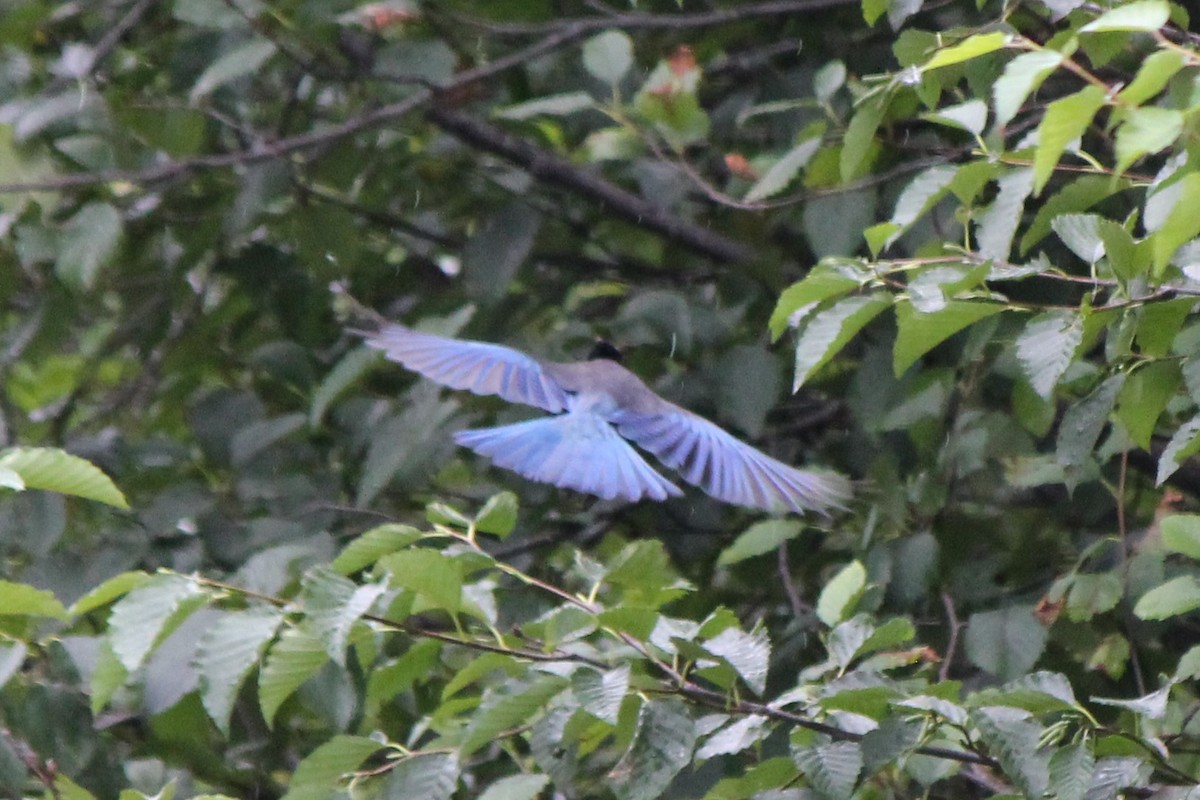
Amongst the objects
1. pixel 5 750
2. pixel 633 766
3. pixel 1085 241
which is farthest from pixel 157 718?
pixel 1085 241

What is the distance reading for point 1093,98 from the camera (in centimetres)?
150

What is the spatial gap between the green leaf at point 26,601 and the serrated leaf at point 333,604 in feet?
1.12

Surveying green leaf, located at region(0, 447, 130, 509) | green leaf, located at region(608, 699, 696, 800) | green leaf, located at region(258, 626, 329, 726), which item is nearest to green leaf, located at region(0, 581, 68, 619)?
green leaf, located at region(0, 447, 130, 509)

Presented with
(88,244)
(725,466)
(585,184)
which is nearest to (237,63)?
(88,244)

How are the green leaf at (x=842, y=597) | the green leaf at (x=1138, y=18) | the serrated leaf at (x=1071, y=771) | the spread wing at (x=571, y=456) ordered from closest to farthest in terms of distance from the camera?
the green leaf at (x=1138, y=18), the serrated leaf at (x=1071, y=771), the green leaf at (x=842, y=597), the spread wing at (x=571, y=456)

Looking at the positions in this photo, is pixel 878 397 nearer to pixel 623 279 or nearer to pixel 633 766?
pixel 623 279

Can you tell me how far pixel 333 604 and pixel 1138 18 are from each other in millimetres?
1014

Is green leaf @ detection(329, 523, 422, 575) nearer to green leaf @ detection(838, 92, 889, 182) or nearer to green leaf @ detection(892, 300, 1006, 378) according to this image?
green leaf @ detection(892, 300, 1006, 378)

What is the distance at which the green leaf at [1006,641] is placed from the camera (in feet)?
8.59

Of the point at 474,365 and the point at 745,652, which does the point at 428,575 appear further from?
the point at 474,365

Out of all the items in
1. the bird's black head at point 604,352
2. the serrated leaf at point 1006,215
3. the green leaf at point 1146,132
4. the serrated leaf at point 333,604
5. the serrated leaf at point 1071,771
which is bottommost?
the bird's black head at point 604,352

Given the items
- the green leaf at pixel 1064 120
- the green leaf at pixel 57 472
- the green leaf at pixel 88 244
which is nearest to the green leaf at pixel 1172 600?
Result: the green leaf at pixel 1064 120

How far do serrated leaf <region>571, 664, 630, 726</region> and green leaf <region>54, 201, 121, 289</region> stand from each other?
1762 millimetres

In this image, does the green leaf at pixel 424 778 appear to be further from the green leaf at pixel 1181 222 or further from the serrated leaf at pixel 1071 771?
the green leaf at pixel 1181 222
